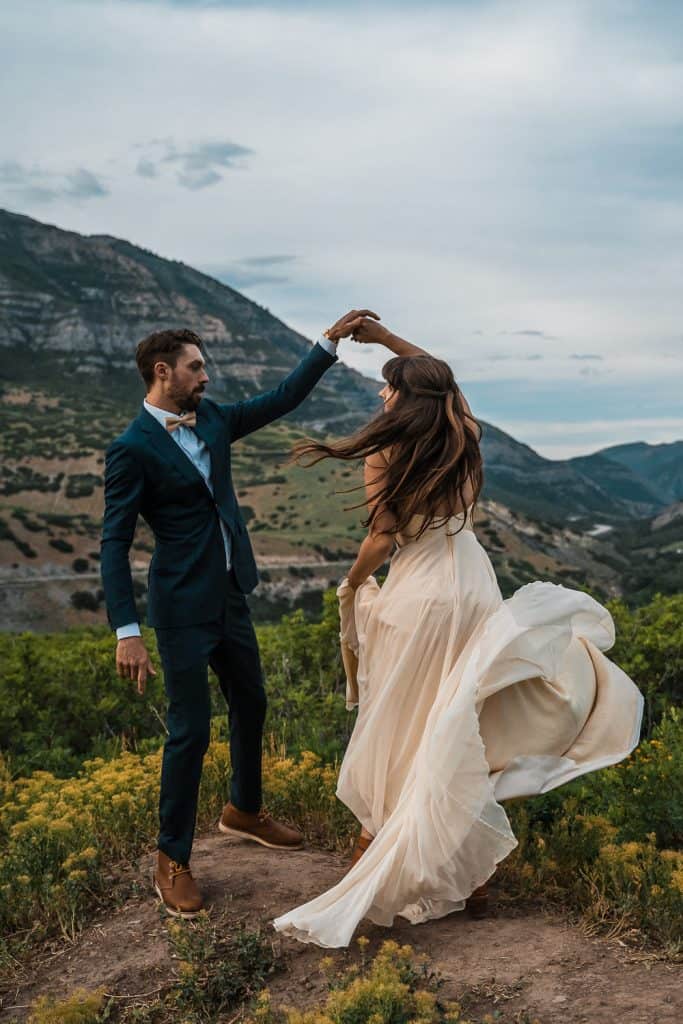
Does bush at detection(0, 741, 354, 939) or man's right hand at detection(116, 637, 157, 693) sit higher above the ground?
man's right hand at detection(116, 637, 157, 693)

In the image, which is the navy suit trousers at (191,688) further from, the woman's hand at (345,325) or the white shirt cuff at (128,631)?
the woman's hand at (345,325)

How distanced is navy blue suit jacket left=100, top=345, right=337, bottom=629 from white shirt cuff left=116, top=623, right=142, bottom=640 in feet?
0.07

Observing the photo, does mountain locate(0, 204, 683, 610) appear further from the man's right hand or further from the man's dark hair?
the man's right hand

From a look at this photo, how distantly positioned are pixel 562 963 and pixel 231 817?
1810mm

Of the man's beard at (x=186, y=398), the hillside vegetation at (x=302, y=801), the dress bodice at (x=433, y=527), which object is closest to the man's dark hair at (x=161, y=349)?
the man's beard at (x=186, y=398)

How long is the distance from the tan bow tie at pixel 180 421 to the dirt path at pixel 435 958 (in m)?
1.92

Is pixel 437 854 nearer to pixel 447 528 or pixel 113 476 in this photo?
pixel 447 528

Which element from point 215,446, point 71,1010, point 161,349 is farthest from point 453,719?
point 161,349

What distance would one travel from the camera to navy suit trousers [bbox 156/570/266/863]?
3.94 meters

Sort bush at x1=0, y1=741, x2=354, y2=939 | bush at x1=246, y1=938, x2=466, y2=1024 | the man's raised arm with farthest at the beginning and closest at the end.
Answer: the man's raised arm, bush at x1=0, y1=741, x2=354, y2=939, bush at x1=246, y1=938, x2=466, y2=1024

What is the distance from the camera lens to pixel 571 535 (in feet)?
306

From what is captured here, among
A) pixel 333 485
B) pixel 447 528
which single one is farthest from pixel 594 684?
pixel 333 485

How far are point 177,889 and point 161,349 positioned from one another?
2.18 meters

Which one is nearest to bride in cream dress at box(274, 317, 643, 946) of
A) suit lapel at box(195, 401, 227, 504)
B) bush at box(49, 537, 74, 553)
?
suit lapel at box(195, 401, 227, 504)
